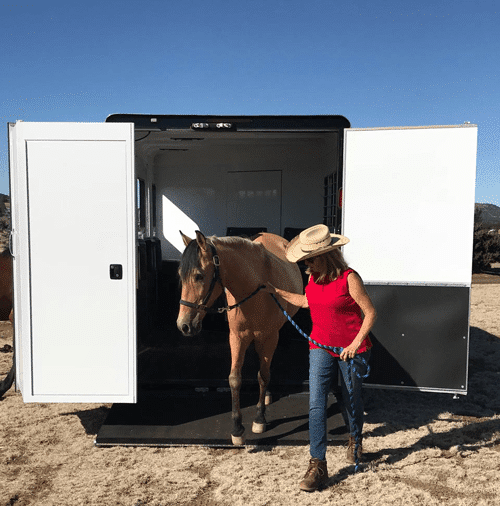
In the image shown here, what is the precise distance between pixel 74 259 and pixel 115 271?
12.5 inches

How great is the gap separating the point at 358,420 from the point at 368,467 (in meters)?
0.34

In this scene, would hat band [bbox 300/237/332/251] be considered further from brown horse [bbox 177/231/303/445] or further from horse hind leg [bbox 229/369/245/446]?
horse hind leg [bbox 229/369/245/446]

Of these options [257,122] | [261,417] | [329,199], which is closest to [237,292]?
[261,417]

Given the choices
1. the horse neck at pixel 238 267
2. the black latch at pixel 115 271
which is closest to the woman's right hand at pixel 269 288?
the horse neck at pixel 238 267

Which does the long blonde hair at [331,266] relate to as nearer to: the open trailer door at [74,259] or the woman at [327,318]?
the woman at [327,318]

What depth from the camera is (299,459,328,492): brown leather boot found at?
273cm

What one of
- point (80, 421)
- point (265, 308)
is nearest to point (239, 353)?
point (265, 308)

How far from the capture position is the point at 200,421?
3553 mm

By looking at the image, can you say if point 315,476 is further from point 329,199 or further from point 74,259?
point 329,199

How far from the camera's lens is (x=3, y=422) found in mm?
3824

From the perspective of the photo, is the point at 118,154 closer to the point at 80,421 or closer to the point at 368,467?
the point at 80,421

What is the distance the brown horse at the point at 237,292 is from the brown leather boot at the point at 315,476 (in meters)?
0.65

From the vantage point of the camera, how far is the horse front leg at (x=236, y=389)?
3260 millimetres

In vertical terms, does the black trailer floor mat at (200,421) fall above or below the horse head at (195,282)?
below
